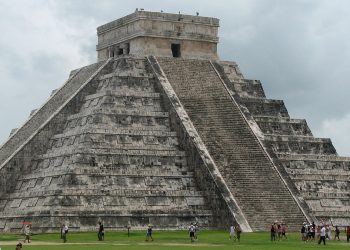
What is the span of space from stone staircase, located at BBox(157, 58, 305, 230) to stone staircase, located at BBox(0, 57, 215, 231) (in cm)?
158

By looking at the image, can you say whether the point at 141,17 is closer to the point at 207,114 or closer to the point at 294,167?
the point at 207,114

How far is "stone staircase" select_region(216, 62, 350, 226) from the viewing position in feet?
169

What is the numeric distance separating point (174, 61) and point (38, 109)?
7.89m

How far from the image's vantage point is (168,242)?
41812 mm

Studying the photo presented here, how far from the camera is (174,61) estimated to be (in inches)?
2185

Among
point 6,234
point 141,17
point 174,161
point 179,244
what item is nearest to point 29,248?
point 179,244

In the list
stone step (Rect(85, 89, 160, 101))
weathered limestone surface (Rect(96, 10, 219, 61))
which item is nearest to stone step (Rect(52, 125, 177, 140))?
stone step (Rect(85, 89, 160, 101))

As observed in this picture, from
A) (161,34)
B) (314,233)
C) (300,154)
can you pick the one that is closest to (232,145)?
(300,154)

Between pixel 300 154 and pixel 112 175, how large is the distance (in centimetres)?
1098

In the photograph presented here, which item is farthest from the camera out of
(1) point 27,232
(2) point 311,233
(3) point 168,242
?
(2) point 311,233

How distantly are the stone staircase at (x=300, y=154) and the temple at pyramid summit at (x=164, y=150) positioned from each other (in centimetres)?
6

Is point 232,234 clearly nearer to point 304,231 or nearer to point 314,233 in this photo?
point 304,231

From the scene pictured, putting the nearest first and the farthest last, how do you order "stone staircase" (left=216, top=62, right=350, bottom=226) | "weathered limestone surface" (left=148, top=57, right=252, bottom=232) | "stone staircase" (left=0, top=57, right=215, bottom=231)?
"stone staircase" (left=0, top=57, right=215, bottom=231), "weathered limestone surface" (left=148, top=57, right=252, bottom=232), "stone staircase" (left=216, top=62, right=350, bottom=226)

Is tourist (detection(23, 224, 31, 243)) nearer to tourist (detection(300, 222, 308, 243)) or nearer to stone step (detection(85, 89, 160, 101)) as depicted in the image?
stone step (detection(85, 89, 160, 101))
